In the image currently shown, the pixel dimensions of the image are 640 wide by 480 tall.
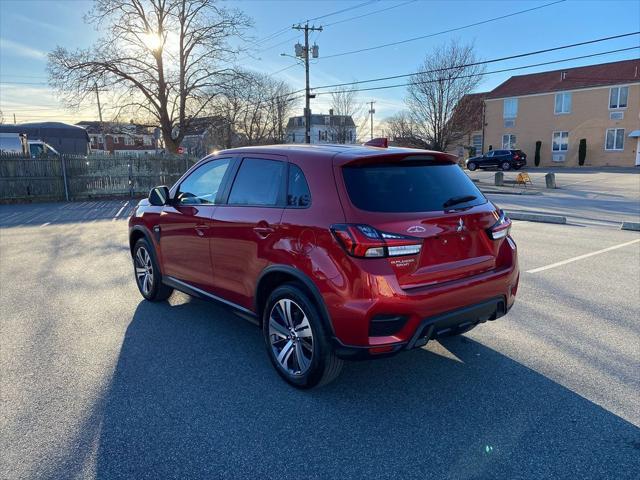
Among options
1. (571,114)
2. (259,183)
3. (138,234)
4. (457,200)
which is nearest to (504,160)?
(571,114)

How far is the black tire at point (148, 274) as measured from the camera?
5176mm

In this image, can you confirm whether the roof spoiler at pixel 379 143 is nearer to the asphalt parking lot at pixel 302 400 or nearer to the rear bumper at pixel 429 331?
the rear bumper at pixel 429 331

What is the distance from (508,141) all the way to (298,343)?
48061mm

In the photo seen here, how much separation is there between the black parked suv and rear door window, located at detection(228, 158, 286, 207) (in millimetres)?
38561

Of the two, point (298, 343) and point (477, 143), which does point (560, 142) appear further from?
point (298, 343)

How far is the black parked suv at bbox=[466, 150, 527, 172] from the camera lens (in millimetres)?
38141

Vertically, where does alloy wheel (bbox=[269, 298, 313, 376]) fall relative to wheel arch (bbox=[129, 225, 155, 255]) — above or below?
below

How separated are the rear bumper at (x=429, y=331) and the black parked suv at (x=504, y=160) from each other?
1523 inches

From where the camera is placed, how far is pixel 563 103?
41625 mm

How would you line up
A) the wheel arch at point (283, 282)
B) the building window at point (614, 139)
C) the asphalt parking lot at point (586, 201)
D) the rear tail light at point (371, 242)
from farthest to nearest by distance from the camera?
the building window at point (614, 139)
the asphalt parking lot at point (586, 201)
the wheel arch at point (283, 282)
the rear tail light at point (371, 242)

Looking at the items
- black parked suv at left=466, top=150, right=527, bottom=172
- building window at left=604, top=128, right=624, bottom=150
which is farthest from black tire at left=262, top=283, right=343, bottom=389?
building window at left=604, top=128, right=624, bottom=150

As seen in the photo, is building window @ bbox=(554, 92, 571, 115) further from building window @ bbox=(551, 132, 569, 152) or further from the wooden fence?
the wooden fence

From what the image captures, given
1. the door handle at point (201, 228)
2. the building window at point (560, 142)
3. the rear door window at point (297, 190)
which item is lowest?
the door handle at point (201, 228)

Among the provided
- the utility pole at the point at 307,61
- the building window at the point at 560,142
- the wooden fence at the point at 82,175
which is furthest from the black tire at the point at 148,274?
the building window at the point at 560,142
